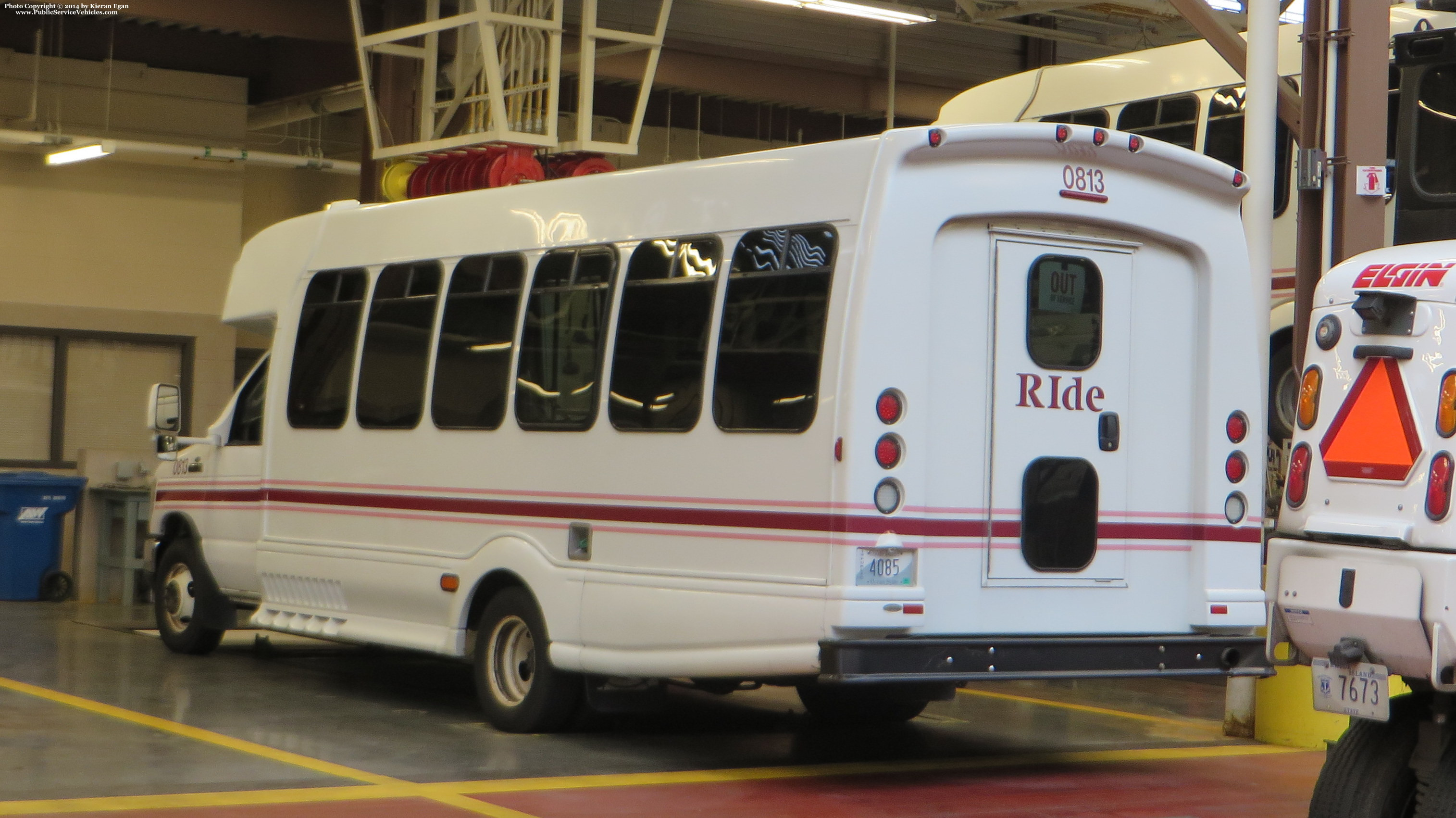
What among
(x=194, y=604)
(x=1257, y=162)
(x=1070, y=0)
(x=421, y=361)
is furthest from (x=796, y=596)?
(x=1070, y=0)

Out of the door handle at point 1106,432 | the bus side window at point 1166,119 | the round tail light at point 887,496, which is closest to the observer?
the round tail light at point 887,496

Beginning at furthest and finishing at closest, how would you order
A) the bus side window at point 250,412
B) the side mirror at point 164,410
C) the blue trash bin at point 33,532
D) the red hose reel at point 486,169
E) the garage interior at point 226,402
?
the blue trash bin at point 33,532 < the red hose reel at point 486,169 < the side mirror at point 164,410 < the bus side window at point 250,412 < the garage interior at point 226,402

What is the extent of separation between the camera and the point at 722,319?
316 inches

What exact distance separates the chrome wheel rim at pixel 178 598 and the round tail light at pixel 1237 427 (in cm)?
709

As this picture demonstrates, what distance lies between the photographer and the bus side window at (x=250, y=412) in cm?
1151

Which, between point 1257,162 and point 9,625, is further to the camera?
point 9,625

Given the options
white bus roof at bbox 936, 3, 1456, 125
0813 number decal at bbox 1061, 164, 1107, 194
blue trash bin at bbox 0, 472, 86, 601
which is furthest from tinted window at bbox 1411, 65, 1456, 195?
blue trash bin at bbox 0, 472, 86, 601

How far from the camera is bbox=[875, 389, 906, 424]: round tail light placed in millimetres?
7406

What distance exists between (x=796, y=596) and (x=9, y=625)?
918cm

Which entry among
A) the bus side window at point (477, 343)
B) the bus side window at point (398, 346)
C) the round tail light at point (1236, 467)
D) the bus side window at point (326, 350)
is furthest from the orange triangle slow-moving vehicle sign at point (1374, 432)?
the bus side window at point (326, 350)

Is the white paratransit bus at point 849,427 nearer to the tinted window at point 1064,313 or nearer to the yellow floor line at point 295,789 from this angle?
the tinted window at point 1064,313

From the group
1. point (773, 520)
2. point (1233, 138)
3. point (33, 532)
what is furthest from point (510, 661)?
point (33, 532)

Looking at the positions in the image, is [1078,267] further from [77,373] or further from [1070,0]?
[77,373]

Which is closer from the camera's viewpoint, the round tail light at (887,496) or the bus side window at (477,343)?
the round tail light at (887,496)
